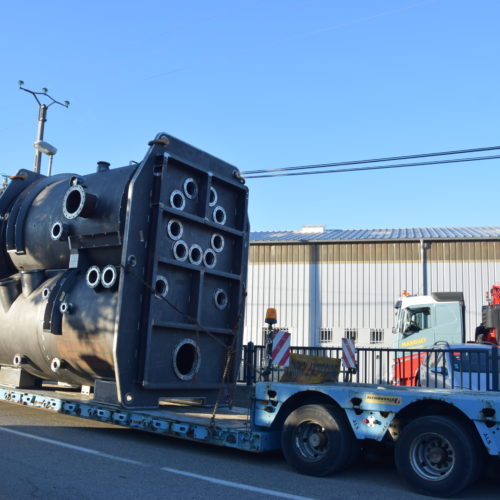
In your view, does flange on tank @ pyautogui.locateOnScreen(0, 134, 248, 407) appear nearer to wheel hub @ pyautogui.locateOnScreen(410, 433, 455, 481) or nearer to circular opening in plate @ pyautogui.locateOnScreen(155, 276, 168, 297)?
circular opening in plate @ pyautogui.locateOnScreen(155, 276, 168, 297)

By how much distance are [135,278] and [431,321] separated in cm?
1300

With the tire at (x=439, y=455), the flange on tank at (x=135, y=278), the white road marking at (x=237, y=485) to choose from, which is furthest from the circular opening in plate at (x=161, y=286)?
the tire at (x=439, y=455)

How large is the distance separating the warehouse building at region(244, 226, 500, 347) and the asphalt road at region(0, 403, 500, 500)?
63.2ft

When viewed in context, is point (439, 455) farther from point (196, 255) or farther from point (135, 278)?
point (196, 255)

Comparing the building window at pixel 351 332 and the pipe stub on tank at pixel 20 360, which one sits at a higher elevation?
the building window at pixel 351 332

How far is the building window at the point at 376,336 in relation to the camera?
26.7 metres

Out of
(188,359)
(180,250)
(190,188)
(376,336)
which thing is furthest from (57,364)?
(376,336)

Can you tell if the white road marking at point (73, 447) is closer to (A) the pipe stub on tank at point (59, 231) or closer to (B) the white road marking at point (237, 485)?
(B) the white road marking at point (237, 485)

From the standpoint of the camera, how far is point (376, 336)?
26875 mm

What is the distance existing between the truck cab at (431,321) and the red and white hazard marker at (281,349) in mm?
11674

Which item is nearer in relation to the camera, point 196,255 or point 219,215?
point 196,255

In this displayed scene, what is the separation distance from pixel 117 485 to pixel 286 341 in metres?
2.98

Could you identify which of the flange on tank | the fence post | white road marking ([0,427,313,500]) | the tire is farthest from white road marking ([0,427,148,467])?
the fence post

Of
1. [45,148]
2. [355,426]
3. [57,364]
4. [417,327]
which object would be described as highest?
[45,148]
